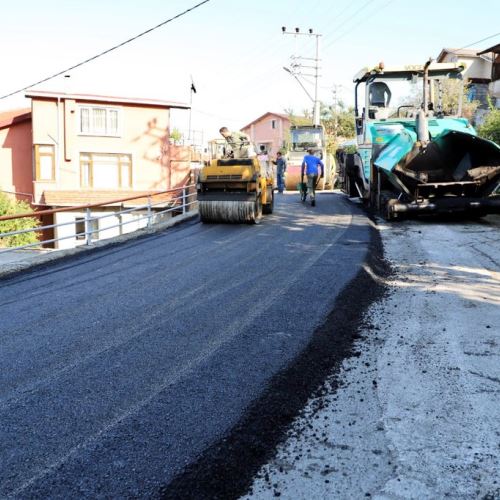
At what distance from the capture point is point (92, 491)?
295 centimetres

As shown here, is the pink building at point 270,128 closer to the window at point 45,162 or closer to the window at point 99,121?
the window at point 99,121

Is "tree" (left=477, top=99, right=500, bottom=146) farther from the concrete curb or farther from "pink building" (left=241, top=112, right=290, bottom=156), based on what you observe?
"pink building" (left=241, top=112, right=290, bottom=156)

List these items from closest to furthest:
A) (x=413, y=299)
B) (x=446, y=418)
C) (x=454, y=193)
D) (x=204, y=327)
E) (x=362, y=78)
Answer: (x=446, y=418) < (x=204, y=327) < (x=413, y=299) < (x=454, y=193) < (x=362, y=78)

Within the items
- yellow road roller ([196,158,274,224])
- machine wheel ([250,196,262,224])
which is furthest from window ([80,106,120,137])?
machine wheel ([250,196,262,224])

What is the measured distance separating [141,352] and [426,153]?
845 centimetres

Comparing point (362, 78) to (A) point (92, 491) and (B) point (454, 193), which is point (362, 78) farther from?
(A) point (92, 491)

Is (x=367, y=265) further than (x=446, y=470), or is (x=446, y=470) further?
(x=367, y=265)

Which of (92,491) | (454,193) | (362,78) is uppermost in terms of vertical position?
(362,78)

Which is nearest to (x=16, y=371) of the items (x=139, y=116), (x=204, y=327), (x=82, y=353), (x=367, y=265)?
(x=82, y=353)

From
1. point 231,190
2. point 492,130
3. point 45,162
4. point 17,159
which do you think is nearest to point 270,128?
point 17,159

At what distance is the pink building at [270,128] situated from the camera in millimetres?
67188

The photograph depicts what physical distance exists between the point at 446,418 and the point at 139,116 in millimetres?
30819

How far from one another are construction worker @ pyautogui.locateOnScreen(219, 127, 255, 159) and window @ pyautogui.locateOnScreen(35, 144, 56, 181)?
18.9 meters

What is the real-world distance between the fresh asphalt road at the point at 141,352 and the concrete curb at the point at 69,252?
291 mm
